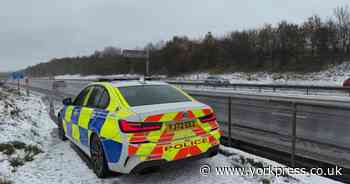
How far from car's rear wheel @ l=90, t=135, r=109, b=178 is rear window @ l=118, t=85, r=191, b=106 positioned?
0.97 meters

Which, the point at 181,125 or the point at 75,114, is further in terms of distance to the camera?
the point at 75,114

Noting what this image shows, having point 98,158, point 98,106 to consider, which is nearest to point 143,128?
point 98,158

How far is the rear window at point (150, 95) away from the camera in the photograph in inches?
193

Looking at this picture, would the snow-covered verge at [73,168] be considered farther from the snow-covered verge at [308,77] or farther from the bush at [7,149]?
the snow-covered verge at [308,77]

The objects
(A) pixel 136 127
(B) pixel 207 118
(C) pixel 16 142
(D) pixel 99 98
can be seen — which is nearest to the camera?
(A) pixel 136 127

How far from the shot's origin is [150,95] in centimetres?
516

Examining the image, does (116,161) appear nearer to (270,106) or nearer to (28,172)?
(28,172)

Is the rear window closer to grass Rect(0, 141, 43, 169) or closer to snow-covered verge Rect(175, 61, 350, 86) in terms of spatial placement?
grass Rect(0, 141, 43, 169)

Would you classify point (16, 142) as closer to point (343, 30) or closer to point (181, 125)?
point (181, 125)

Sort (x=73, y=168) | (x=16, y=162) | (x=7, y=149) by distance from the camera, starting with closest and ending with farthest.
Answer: (x=73, y=168)
(x=16, y=162)
(x=7, y=149)

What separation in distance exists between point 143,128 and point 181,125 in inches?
25.3

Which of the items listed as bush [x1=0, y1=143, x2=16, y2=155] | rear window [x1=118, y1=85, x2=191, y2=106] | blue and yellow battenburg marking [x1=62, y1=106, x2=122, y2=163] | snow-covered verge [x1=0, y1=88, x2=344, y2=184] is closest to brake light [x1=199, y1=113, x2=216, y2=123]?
rear window [x1=118, y1=85, x2=191, y2=106]

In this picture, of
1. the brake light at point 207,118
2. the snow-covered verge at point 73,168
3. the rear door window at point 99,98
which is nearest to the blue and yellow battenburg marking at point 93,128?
the rear door window at point 99,98

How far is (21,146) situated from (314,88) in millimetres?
21939
